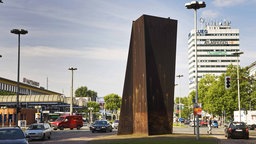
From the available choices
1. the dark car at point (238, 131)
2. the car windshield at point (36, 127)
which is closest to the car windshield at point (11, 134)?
the car windshield at point (36, 127)

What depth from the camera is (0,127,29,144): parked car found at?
53.9 ft

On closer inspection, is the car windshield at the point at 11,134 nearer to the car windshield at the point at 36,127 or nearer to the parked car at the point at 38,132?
the parked car at the point at 38,132

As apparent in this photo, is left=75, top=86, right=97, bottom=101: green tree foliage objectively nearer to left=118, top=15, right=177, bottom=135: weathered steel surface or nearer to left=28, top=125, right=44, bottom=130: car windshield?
left=28, top=125, right=44, bottom=130: car windshield

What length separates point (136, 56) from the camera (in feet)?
110

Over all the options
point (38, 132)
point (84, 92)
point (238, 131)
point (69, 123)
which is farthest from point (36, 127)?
point (84, 92)

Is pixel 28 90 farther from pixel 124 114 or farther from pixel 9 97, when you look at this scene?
pixel 124 114

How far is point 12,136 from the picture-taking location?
17.4m

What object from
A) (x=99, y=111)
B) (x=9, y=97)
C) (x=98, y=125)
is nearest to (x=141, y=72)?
(x=98, y=125)

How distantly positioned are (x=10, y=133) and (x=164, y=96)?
17.0 metres

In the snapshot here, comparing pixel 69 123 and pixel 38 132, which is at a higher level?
pixel 38 132

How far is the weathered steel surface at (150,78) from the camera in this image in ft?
105

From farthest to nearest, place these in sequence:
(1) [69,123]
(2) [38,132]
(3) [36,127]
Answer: (1) [69,123] → (3) [36,127] → (2) [38,132]

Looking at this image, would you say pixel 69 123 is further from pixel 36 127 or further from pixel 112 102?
pixel 112 102

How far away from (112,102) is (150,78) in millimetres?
100069
